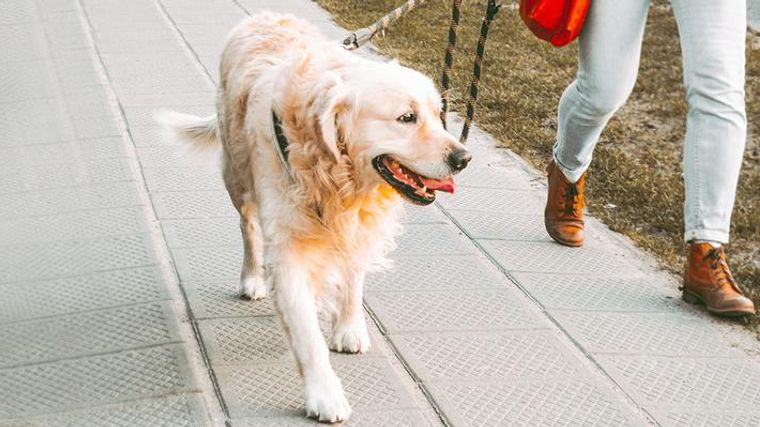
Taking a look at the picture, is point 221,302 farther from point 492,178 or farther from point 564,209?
point 492,178

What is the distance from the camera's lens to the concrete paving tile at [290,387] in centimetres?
362

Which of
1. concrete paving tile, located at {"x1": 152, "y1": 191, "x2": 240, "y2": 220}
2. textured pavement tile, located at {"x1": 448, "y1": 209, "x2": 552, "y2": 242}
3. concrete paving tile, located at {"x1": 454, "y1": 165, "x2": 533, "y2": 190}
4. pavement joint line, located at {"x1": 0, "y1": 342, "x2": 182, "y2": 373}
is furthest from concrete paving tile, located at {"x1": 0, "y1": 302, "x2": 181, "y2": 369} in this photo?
concrete paving tile, located at {"x1": 454, "y1": 165, "x2": 533, "y2": 190}

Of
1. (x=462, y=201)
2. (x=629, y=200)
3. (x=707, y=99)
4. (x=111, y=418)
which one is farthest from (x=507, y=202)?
(x=111, y=418)

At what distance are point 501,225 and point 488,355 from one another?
1.49 metres

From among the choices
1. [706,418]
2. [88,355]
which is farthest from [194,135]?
[706,418]

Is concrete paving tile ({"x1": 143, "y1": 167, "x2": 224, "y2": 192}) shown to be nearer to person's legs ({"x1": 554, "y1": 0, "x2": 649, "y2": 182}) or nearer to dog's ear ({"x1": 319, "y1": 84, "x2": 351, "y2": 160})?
person's legs ({"x1": 554, "y1": 0, "x2": 649, "y2": 182})

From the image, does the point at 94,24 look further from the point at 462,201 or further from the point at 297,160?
the point at 297,160

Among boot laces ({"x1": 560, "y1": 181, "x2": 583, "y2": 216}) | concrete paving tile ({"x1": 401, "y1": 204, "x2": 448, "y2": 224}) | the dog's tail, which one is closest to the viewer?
the dog's tail

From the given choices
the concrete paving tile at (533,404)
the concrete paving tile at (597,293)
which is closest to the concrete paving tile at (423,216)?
the concrete paving tile at (597,293)

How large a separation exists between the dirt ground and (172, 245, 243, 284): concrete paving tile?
1.92 m

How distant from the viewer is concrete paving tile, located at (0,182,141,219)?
534 centimetres

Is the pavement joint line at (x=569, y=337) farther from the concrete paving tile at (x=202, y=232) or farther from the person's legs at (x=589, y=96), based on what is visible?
the concrete paving tile at (x=202, y=232)

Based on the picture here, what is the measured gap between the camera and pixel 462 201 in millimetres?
5793

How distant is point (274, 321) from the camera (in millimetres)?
4309
